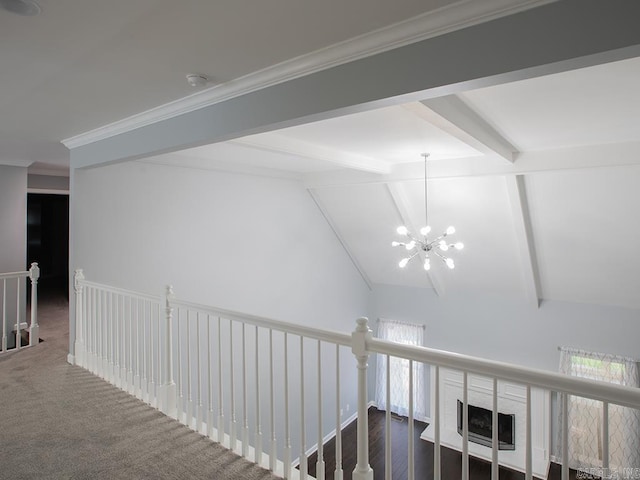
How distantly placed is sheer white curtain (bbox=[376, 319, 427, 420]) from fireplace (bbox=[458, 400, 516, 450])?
81 cm

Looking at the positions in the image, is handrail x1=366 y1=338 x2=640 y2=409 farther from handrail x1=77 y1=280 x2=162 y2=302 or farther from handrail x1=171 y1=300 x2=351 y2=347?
handrail x1=77 y1=280 x2=162 y2=302

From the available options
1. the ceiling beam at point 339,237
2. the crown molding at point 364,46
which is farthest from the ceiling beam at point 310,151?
the ceiling beam at point 339,237

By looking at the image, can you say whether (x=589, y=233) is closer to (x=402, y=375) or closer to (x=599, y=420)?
(x=599, y=420)

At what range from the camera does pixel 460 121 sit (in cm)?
307

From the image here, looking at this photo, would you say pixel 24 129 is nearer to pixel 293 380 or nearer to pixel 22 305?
→ pixel 22 305

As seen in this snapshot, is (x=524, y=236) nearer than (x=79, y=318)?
No

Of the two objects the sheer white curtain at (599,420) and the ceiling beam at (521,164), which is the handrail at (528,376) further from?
the sheer white curtain at (599,420)

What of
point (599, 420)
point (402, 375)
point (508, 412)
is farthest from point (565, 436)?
point (402, 375)

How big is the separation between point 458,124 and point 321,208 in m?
4.35

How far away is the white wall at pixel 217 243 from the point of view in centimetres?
429

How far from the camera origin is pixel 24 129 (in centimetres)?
344

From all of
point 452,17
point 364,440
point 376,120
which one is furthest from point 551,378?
point 376,120

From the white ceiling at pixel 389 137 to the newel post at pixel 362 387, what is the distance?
1.29 m

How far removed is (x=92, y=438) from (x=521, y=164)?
188 inches
